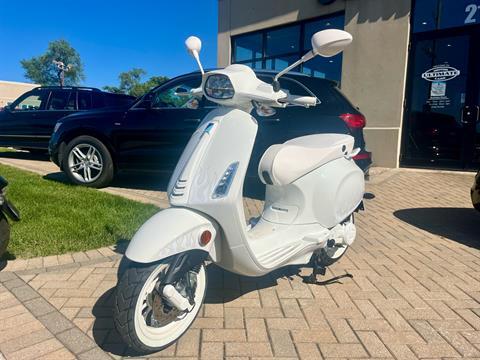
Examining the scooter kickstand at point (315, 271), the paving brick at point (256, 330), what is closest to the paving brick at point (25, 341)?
the paving brick at point (256, 330)

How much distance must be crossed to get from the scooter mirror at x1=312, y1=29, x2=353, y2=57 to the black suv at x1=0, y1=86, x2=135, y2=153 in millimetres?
7397

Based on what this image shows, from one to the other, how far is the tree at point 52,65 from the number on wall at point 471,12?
77936 millimetres

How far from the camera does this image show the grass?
145 inches

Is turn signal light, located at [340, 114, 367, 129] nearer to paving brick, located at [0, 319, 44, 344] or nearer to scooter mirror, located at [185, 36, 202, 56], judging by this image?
scooter mirror, located at [185, 36, 202, 56]

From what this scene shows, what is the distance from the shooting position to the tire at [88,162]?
5.96 metres

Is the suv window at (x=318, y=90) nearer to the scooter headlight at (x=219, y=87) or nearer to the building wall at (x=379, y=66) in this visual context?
the scooter headlight at (x=219, y=87)

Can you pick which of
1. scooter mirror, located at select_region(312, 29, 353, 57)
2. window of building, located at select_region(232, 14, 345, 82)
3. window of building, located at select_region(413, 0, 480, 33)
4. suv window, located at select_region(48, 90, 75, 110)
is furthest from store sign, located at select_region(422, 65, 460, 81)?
suv window, located at select_region(48, 90, 75, 110)

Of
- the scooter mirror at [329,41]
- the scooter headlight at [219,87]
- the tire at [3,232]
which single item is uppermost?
the scooter mirror at [329,41]

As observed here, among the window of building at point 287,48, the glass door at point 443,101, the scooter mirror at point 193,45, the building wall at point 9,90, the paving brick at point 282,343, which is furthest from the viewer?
the building wall at point 9,90

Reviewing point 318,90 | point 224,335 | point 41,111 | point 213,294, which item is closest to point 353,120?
point 318,90

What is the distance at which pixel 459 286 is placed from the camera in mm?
3164

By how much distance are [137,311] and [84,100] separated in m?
8.24

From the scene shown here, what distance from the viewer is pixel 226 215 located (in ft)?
7.41

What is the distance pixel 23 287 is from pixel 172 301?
4.88ft
